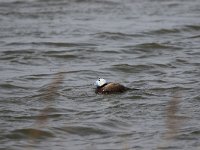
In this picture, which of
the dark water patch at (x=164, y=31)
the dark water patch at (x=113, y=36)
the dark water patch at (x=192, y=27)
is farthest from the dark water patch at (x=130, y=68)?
the dark water patch at (x=192, y=27)

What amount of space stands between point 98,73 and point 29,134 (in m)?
3.65

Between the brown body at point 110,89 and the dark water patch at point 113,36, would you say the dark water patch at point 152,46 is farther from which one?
the brown body at point 110,89

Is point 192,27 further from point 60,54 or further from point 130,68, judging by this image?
point 130,68

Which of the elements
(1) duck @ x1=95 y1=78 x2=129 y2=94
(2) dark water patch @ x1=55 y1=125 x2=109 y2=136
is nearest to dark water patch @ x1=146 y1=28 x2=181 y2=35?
(1) duck @ x1=95 y1=78 x2=129 y2=94

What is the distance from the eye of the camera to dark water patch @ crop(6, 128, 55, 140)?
274 inches

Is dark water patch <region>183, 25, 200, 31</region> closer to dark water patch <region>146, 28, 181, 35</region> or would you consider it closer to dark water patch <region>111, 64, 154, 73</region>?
dark water patch <region>146, 28, 181, 35</region>

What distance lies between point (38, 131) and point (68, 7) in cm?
1003

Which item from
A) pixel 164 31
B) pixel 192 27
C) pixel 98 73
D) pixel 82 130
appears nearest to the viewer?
pixel 82 130

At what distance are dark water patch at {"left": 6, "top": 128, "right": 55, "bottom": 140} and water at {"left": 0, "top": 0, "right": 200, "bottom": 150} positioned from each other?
11 millimetres

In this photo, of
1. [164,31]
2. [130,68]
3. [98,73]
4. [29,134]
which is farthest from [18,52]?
[29,134]

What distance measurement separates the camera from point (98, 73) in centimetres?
1053

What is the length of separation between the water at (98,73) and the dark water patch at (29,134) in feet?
0.04

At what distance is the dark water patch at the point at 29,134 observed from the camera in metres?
6.97

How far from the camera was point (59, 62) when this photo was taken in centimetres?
1152
